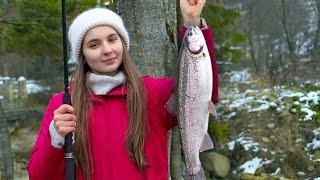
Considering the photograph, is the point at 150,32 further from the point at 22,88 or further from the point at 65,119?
the point at 22,88

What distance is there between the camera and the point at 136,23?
129 inches

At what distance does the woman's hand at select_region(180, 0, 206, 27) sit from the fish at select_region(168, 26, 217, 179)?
10 centimetres

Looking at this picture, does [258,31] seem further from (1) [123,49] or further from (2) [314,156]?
(1) [123,49]

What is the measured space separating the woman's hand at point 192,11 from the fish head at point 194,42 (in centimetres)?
17

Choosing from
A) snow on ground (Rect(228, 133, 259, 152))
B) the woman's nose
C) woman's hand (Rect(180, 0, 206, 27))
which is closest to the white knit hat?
the woman's nose

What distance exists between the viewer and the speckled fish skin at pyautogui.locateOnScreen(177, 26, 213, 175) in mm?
1977

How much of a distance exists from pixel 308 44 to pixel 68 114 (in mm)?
14570

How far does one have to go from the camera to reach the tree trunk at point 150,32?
3274mm

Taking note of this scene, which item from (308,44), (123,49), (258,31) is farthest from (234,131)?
(123,49)

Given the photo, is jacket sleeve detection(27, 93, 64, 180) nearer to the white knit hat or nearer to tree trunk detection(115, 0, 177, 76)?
the white knit hat

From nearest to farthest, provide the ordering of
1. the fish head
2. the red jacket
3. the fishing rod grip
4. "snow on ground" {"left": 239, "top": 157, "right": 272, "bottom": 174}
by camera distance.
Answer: the fish head
the fishing rod grip
the red jacket
"snow on ground" {"left": 239, "top": 157, "right": 272, "bottom": 174}

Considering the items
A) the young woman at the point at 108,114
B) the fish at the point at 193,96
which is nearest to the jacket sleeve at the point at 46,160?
the young woman at the point at 108,114

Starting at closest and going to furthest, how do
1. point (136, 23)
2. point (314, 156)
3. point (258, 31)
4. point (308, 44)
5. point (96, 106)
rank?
point (96, 106) → point (136, 23) → point (314, 156) → point (308, 44) → point (258, 31)

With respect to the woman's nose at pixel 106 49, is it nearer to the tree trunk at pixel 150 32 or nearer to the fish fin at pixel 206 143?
the fish fin at pixel 206 143
